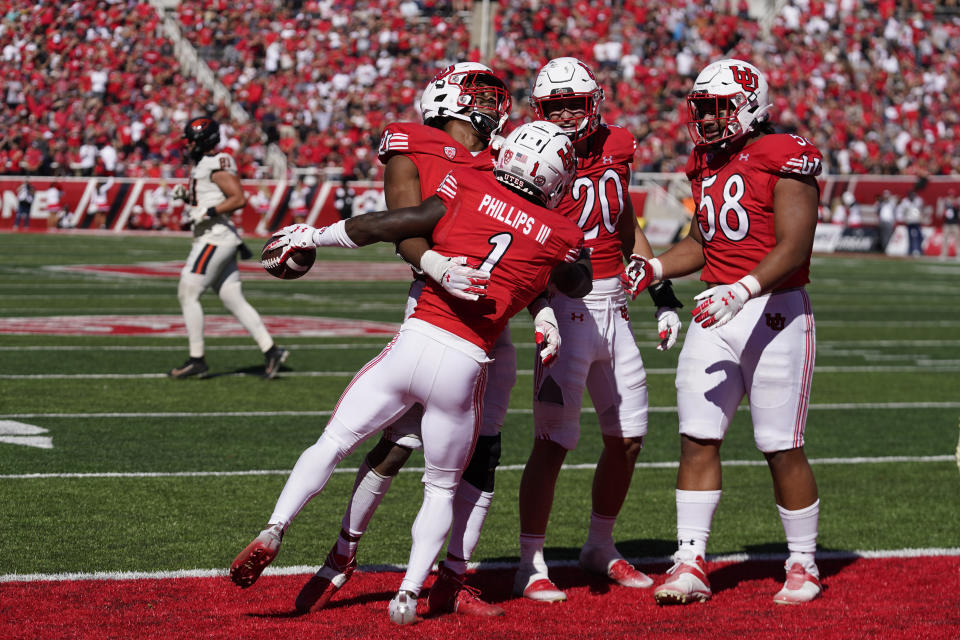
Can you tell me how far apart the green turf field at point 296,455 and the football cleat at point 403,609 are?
1012 mm

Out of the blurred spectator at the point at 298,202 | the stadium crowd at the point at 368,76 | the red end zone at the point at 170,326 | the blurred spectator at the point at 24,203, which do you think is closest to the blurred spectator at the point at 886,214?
the stadium crowd at the point at 368,76

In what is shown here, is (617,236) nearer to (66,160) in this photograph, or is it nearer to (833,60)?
(66,160)

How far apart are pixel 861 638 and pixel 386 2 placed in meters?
32.0

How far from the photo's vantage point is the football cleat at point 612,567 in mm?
5367

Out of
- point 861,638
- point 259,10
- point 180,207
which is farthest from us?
point 259,10

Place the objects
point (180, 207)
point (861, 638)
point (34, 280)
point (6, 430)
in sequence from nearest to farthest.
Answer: point (861, 638), point (6, 430), point (34, 280), point (180, 207)

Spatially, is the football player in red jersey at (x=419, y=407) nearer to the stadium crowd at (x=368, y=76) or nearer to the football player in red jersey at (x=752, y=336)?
the football player in red jersey at (x=752, y=336)

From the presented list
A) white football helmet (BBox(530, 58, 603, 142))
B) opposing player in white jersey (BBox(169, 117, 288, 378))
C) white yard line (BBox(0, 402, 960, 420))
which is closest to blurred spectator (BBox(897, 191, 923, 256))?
white yard line (BBox(0, 402, 960, 420))

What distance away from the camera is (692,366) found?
17.2ft

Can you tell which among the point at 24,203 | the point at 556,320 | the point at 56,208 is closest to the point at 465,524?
the point at 556,320

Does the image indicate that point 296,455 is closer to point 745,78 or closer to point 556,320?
point 556,320

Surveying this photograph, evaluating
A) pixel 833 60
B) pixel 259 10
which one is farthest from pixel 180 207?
pixel 833 60

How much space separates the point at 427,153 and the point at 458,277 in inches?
28.3

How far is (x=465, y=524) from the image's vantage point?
4.84 metres
